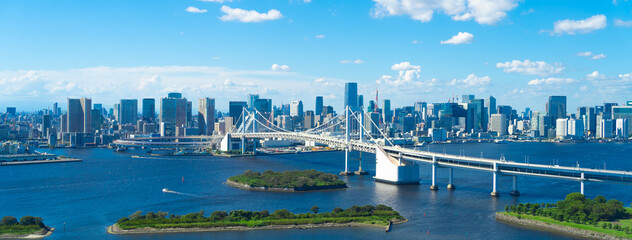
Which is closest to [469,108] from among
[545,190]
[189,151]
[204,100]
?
[204,100]

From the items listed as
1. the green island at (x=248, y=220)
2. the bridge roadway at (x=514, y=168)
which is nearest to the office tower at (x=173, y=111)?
the bridge roadway at (x=514, y=168)

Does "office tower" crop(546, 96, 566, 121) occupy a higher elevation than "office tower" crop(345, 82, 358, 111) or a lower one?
lower

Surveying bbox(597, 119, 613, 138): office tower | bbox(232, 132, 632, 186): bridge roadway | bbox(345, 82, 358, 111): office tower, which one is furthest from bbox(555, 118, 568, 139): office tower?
bbox(232, 132, 632, 186): bridge roadway

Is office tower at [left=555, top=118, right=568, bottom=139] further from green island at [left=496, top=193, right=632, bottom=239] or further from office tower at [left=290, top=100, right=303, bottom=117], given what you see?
green island at [left=496, top=193, right=632, bottom=239]

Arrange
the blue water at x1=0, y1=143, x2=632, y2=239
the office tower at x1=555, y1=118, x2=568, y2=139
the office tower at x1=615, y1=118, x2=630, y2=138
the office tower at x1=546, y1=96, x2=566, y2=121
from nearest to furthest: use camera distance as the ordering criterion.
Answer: the blue water at x1=0, y1=143, x2=632, y2=239
the office tower at x1=555, y1=118, x2=568, y2=139
the office tower at x1=615, y1=118, x2=630, y2=138
the office tower at x1=546, y1=96, x2=566, y2=121

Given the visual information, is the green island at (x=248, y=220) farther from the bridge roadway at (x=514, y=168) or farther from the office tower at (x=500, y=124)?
the office tower at (x=500, y=124)

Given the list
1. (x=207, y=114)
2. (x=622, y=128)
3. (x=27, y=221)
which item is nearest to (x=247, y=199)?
(x=27, y=221)

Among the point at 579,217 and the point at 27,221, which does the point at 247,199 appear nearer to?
the point at 27,221

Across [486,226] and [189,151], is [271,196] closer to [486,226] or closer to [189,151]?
[486,226]
